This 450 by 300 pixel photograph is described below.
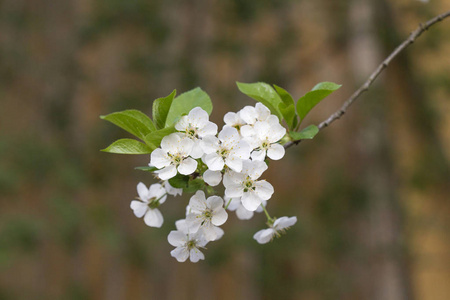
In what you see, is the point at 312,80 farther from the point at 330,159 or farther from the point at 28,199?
the point at 28,199

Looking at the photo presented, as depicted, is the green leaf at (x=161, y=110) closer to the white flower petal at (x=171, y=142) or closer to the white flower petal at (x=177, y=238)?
the white flower petal at (x=171, y=142)

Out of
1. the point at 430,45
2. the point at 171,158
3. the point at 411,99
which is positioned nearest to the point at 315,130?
the point at 171,158

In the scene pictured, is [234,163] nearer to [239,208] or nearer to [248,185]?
[248,185]

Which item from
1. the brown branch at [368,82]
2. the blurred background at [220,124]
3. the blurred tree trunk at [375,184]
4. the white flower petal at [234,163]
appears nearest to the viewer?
the white flower petal at [234,163]

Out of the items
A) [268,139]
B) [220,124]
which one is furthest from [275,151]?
[220,124]

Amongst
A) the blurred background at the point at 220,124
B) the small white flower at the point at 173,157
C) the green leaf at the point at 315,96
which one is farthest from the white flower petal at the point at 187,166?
the blurred background at the point at 220,124

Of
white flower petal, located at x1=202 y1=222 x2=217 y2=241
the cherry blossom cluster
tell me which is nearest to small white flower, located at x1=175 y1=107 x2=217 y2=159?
the cherry blossom cluster
